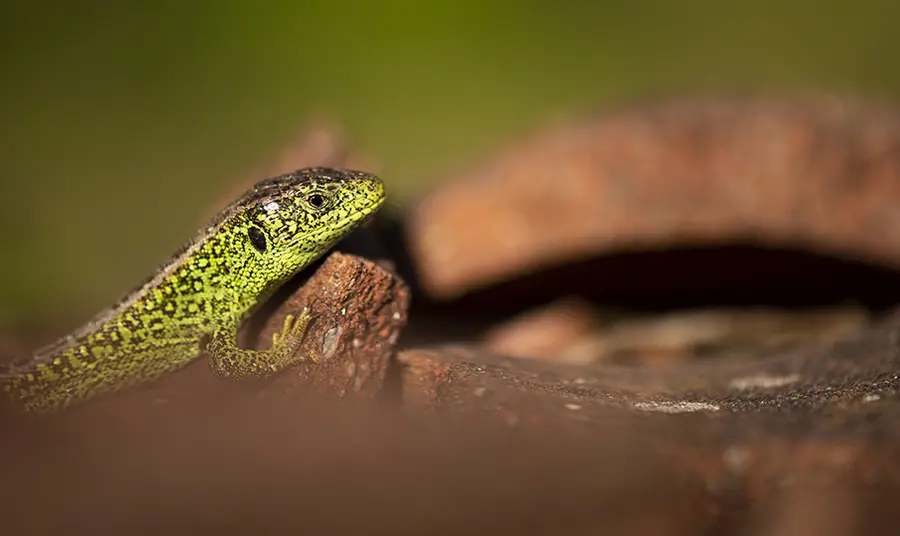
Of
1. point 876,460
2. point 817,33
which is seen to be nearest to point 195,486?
point 876,460

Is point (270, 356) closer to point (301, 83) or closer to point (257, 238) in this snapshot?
point (257, 238)

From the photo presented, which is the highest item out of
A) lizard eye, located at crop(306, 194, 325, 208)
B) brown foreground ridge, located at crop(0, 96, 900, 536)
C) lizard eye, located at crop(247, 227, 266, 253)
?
lizard eye, located at crop(306, 194, 325, 208)

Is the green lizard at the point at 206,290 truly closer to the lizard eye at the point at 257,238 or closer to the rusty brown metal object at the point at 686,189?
the lizard eye at the point at 257,238

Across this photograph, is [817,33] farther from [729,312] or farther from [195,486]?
[195,486]

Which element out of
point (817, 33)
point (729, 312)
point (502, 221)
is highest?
point (817, 33)

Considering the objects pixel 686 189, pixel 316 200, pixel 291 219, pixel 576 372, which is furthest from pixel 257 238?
pixel 686 189

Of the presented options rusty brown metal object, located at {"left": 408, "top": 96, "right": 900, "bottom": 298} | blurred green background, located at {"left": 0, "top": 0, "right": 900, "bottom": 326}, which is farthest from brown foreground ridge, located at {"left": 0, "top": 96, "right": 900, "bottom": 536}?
blurred green background, located at {"left": 0, "top": 0, "right": 900, "bottom": 326}

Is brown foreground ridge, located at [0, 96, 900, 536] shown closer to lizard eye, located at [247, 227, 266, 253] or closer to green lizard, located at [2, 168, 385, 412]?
green lizard, located at [2, 168, 385, 412]
